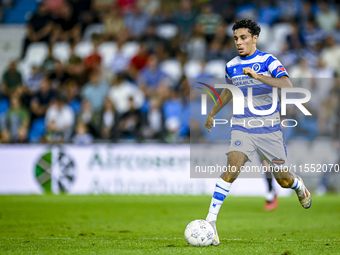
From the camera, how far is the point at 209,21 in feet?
56.5

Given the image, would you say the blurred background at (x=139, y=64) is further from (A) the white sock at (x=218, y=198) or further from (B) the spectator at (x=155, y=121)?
(A) the white sock at (x=218, y=198)

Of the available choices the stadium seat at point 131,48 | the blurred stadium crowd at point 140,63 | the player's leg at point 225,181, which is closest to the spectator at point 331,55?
the blurred stadium crowd at point 140,63

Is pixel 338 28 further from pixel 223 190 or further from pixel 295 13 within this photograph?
pixel 223 190

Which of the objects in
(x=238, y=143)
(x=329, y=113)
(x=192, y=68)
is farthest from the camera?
(x=192, y=68)

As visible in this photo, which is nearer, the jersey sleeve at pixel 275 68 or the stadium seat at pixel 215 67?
the jersey sleeve at pixel 275 68

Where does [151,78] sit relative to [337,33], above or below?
below

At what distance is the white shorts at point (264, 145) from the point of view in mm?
5930

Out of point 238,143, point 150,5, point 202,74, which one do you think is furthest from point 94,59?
point 238,143

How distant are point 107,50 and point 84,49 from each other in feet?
2.91

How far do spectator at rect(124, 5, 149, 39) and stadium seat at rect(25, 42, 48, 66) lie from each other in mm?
2943

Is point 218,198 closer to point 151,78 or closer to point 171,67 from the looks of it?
point 151,78

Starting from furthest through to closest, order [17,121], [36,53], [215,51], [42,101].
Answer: [36,53] → [215,51] → [42,101] → [17,121]

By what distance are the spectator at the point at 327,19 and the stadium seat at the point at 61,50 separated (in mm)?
8516

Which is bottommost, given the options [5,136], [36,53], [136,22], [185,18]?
[5,136]
